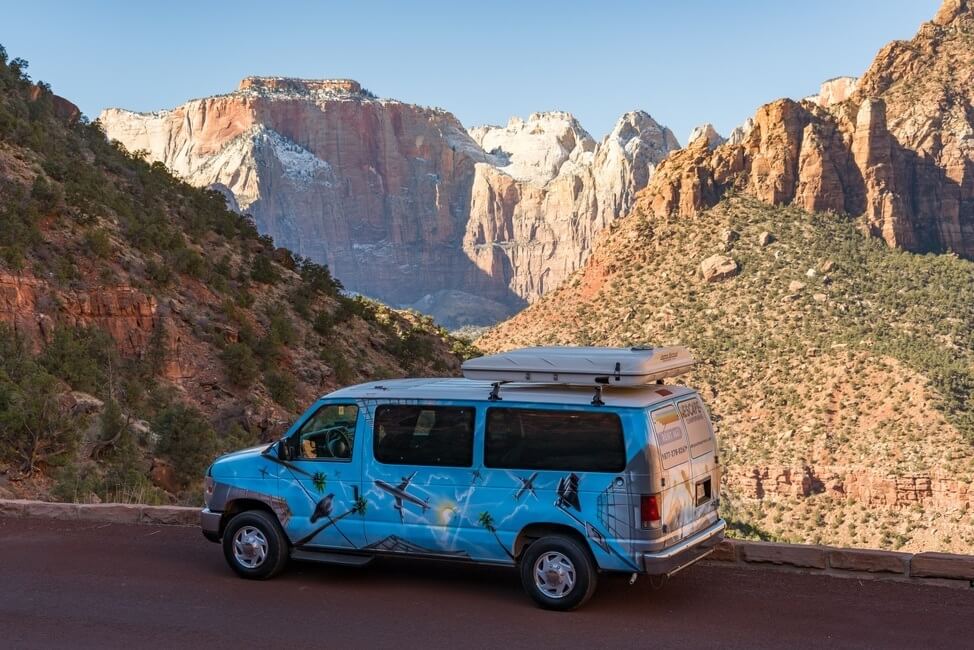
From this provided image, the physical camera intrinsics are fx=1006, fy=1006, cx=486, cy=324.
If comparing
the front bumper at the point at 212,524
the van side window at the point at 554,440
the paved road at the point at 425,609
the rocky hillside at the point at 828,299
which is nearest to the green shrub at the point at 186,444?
the paved road at the point at 425,609

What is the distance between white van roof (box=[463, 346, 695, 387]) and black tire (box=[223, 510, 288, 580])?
2254 millimetres

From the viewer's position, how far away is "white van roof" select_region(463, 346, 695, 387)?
8109 millimetres

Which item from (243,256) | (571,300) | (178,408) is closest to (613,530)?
(178,408)

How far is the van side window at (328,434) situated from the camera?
29.1ft

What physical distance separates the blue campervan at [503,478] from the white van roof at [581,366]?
0.02 m

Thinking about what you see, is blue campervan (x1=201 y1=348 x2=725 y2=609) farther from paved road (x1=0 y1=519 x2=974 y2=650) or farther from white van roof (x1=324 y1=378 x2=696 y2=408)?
paved road (x1=0 y1=519 x2=974 y2=650)

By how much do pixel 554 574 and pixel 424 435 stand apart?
62.5 inches

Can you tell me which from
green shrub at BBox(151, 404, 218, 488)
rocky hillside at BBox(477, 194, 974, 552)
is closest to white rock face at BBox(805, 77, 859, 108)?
rocky hillside at BBox(477, 194, 974, 552)

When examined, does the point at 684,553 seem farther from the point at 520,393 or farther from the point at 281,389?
the point at 281,389

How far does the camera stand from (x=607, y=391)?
8305mm

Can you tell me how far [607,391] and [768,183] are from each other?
73.9 meters

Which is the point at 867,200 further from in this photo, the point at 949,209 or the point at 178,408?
the point at 178,408

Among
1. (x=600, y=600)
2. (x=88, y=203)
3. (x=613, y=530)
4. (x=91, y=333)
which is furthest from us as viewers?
Result: (x=88, y=203)

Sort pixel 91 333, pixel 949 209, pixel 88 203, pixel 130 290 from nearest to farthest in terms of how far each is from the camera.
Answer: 1. pixel 91 333
2. pixel 130 290
3. pixel 88 203
4. pixel 949 209
